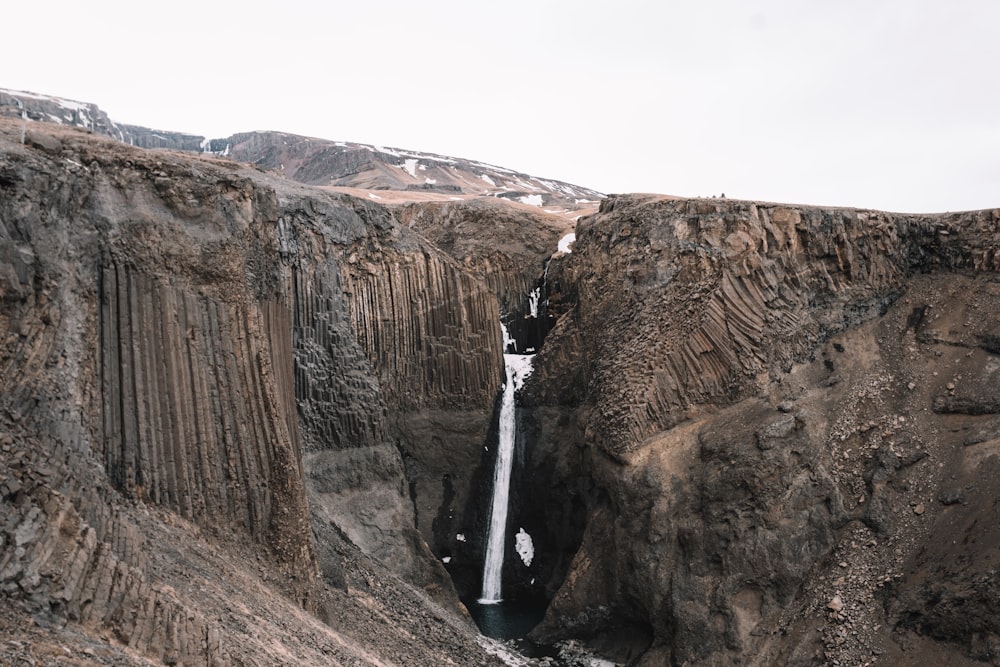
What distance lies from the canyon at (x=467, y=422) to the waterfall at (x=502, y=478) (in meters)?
0.31

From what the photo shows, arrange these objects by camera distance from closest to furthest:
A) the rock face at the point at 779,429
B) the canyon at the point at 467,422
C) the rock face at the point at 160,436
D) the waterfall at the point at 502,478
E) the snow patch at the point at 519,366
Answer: the rock face at the point at 160,436, the canyon at the point at 467,422, the rock face at the point at 779,429, the waterfall at the point at 502,478, the snow patch at the point at 519,366

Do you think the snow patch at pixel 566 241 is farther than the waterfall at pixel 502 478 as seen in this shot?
Yes

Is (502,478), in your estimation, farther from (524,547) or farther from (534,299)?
(534,299)

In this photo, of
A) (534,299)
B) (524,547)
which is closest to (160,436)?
(524,547)

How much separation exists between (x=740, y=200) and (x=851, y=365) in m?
5.67

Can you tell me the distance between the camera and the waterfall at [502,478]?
28438 millimetres

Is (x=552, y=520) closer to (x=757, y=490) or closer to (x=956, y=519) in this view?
(x=757, y=490)

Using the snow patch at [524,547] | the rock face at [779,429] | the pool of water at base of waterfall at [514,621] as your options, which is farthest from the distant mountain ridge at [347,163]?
the pool of water at base of waterfall at [514,621]

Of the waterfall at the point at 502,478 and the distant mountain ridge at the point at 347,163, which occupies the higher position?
the distant mountain ridge at the point at 347,163

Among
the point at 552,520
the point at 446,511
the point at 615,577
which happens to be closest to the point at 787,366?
the point at 615,577

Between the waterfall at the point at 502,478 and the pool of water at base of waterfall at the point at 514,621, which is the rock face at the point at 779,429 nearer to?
the pool of water at base of waterfall at the point at 514,621

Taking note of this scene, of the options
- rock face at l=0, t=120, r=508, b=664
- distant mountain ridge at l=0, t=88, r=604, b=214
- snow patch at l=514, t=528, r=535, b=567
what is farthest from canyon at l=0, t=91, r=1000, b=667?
distant mountain ridge at l=0, t=88, r=604, b=214

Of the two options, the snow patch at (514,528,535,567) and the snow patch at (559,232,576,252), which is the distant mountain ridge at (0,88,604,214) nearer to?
the snow patch at (559,232,576,252)

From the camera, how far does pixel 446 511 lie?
94.3 ft
